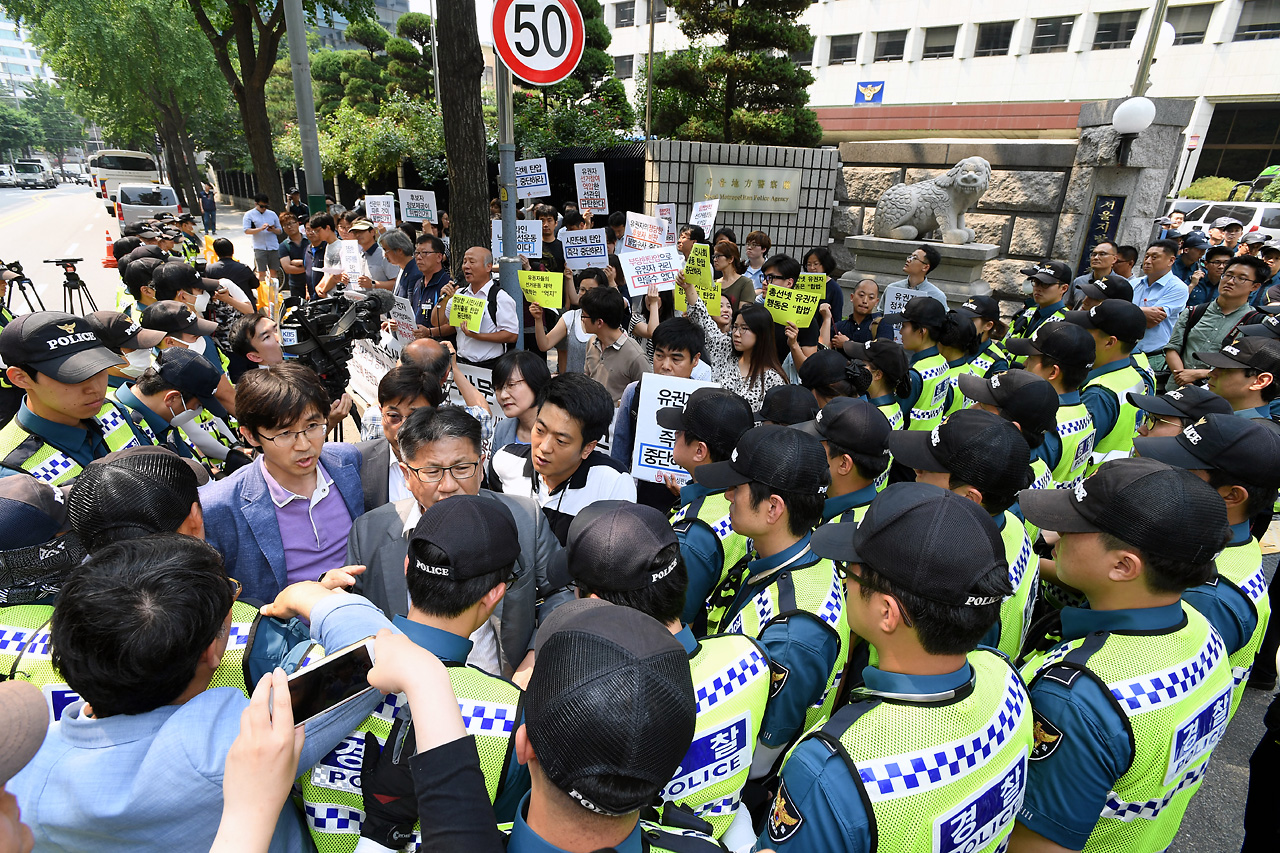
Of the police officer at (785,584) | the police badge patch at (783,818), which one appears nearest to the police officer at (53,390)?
the police officer at (785,584)

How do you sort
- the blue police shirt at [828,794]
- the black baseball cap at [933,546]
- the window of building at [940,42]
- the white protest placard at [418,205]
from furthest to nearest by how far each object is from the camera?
the window of building at [940,42]
the white protest placard at [418,205]
the black baseball cap at [933,546]
the blue police shirt at [828,794]

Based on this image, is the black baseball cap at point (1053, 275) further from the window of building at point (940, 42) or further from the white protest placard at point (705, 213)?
the window of building at point (940, 42)

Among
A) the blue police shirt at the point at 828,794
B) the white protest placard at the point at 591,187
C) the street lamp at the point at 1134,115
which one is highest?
the street lamp at the point at 1134,115

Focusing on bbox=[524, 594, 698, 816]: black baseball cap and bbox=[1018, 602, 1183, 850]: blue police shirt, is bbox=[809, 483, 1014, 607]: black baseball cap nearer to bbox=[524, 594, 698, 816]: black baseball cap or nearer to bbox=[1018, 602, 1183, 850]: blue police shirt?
bbox=[1018, 602, 1183, 850]: blue police shirt

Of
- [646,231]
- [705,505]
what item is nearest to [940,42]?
[646,231]

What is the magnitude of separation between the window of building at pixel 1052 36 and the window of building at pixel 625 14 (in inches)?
872

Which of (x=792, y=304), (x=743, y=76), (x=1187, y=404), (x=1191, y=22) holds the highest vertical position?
(x=1191, y=22)

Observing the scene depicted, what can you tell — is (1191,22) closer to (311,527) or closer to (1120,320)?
(1120,320)

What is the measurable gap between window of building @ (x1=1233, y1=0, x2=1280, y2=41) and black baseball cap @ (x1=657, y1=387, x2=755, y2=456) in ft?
119

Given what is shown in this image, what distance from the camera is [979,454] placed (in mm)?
2422

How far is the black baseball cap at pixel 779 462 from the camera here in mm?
2117

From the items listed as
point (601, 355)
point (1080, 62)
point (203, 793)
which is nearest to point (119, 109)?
point (601, 355)

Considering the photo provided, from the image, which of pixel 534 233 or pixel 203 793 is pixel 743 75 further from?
pixel 203 793

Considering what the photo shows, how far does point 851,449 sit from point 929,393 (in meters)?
1.93
